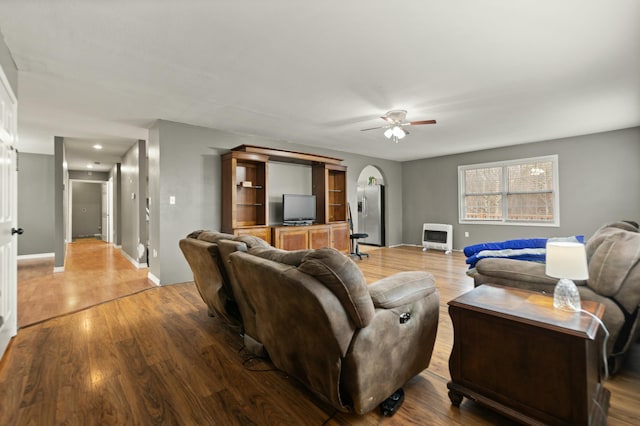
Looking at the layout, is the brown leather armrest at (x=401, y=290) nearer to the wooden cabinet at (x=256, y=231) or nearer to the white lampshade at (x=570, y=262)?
the white lampshade at (x=570, y=262)

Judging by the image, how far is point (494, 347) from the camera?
1499 millimetres

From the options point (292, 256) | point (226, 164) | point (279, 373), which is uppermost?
point (226, 164)

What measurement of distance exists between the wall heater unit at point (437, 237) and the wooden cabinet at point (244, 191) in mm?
4458

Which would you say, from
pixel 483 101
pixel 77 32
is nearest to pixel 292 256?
pixel 77 32

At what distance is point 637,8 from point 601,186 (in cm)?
462

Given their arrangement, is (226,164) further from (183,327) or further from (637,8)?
→ (637,8)

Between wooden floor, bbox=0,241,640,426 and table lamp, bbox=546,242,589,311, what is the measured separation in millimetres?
652

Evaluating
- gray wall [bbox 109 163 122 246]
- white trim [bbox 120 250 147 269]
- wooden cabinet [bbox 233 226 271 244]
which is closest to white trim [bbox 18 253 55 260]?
gray wall [bbox 109 163 122 246]

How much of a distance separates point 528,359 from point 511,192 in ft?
20.4

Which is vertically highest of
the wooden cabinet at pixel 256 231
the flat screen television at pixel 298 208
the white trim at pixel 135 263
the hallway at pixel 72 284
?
the flat screen television at pixel 298 208

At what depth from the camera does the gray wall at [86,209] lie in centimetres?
1082

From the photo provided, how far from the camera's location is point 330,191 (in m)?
6.71

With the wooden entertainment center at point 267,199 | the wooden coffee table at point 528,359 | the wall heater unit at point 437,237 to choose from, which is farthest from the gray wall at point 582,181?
the wooden coffee table at point 528,359

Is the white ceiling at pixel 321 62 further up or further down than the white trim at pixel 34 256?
further up
